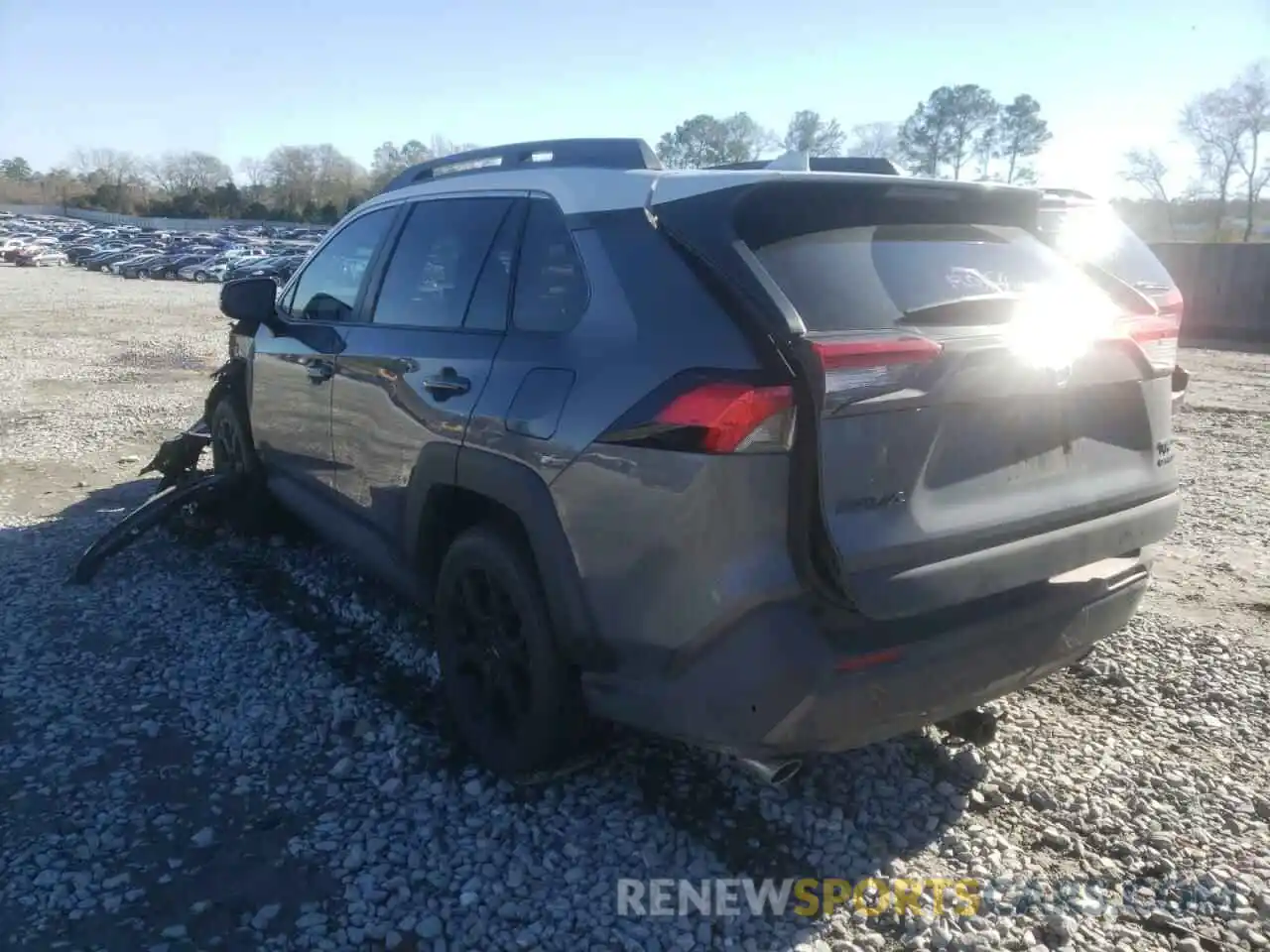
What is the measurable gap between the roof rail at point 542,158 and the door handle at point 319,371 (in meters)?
0.82

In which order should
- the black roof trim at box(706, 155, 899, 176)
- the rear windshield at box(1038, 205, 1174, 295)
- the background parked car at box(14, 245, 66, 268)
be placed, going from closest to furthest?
the black roof trim at box(706, 155, 899, 176)
the rear windshield at box(1038, 205, 1174, 295)
the background parked car at box(14, 245, 66, 268)

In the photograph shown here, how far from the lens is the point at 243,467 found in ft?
18.4

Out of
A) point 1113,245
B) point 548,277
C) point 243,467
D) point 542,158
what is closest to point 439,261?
point 542,158

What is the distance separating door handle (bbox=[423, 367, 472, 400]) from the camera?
3201 millimetres

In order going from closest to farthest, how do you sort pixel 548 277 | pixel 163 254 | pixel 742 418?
pixel 742 418, pixel 548 277, pixel 163 254

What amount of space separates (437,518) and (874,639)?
1.63m

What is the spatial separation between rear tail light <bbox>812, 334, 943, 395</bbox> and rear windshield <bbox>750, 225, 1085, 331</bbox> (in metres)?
0.13

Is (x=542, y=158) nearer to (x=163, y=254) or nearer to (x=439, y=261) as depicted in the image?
(x=439, y=261)

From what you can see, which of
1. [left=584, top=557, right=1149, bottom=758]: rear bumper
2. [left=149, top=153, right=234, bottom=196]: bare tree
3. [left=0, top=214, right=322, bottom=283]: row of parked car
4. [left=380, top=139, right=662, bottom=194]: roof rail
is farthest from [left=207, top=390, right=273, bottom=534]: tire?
[left=149, top=153, right=234, bottom=196]: bare tree

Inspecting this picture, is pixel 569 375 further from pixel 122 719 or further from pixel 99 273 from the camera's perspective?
pixel 99 273

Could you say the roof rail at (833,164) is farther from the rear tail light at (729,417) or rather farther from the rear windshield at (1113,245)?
the rear windshield at (1113,245)

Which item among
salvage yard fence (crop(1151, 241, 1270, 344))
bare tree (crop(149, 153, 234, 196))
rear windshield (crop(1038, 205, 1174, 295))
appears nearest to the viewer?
rear windshield (crop(1038, 205, 1174, 295))

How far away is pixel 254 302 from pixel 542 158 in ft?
6.60

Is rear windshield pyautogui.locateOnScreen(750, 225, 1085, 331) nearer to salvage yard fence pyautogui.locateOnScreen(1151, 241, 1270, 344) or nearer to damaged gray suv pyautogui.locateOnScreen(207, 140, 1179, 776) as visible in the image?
damaged gray suv pyautogui.locateOnScreen(207, 140, 1179, 776)
